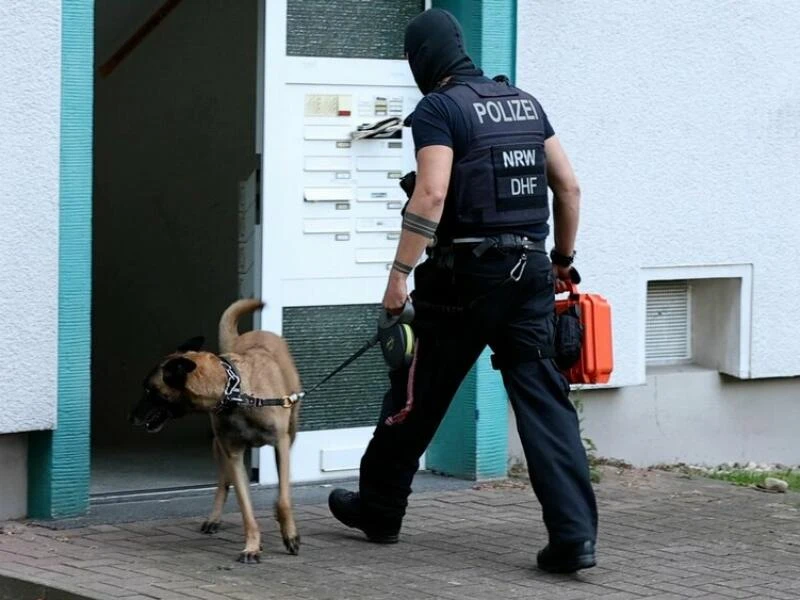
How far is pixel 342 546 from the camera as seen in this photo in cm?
665

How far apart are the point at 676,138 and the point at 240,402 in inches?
138

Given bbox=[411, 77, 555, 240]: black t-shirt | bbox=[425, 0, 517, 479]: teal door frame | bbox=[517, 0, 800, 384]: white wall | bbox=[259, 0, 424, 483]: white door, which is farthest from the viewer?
bbox=[517, 0, 800, 384]: white wall

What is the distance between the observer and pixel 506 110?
622 cm

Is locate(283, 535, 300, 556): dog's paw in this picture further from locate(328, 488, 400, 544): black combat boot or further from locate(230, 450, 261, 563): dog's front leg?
locate(328, 488, 400, 544): black combat boot

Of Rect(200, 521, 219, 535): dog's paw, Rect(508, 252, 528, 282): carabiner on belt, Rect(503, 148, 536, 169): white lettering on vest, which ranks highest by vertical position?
Rect(503, 148, 536, 169): white lettering on vest

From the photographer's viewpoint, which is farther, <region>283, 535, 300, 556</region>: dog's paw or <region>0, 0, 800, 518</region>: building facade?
<region>0, 0, 800, 518</region>: building facade

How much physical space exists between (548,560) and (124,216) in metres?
4.97

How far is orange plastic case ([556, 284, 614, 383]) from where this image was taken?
21.1ft

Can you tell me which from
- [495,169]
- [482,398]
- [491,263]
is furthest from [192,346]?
[482,398]

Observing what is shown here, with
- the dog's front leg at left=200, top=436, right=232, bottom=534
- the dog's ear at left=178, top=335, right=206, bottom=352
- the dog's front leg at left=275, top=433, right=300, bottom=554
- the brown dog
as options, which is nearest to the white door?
the dog's front leg at left=200, top=436, right=232, bottom=534

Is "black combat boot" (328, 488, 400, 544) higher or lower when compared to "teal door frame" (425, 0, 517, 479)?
lower

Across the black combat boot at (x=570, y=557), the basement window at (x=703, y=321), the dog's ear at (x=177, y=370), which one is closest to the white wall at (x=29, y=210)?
the dog's ear at (x=177, y=370)

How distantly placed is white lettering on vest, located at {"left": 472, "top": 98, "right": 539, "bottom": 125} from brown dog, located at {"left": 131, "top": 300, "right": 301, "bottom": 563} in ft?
4.54

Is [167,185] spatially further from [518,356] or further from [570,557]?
[570,557]
